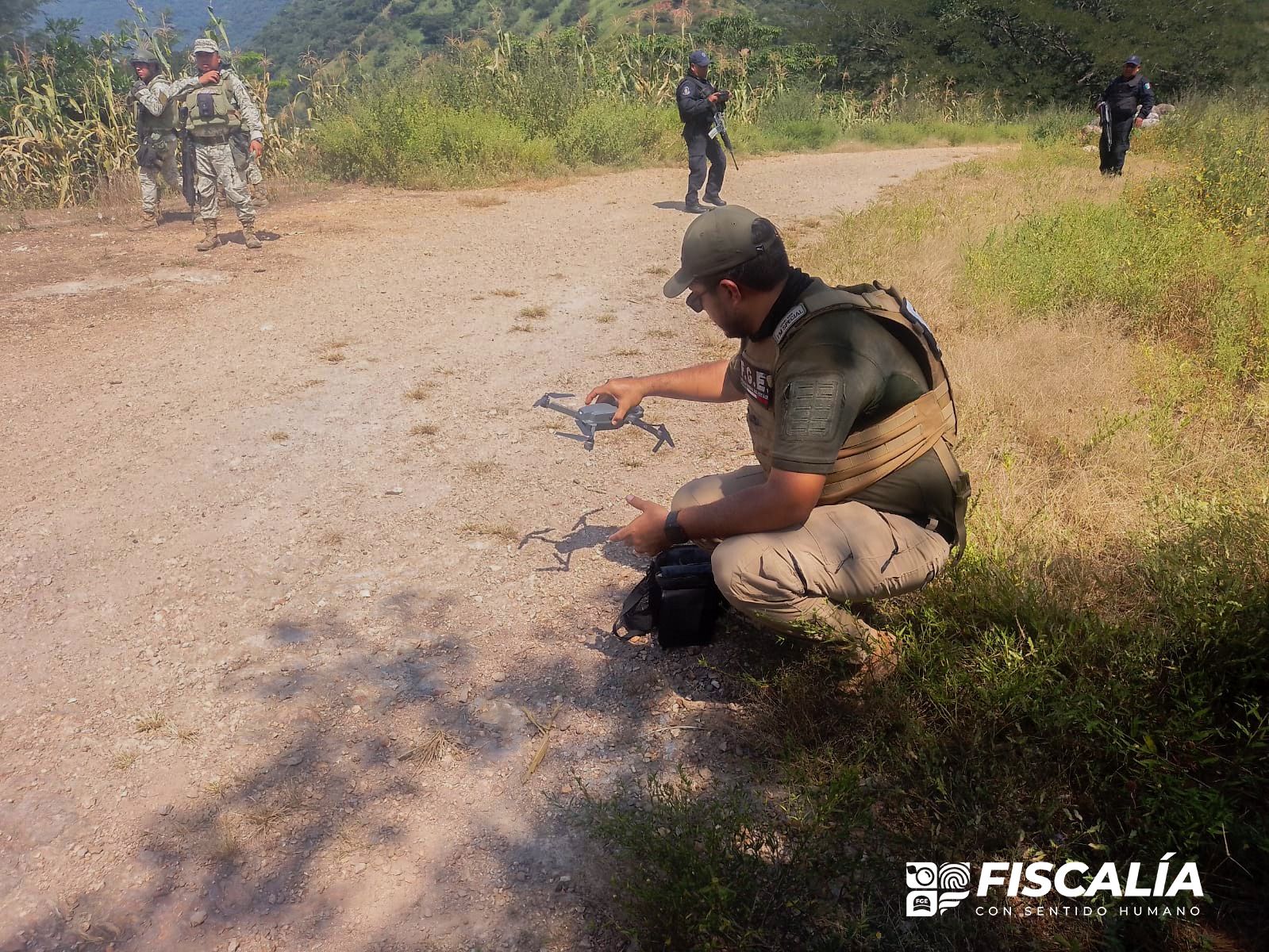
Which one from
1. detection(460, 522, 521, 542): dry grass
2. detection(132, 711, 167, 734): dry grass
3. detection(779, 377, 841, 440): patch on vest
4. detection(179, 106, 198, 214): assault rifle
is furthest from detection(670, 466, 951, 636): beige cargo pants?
detection(179, 106, 198, 214): assault rifle

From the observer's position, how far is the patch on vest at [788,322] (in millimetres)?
2416

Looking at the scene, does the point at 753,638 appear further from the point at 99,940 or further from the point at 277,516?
the point at 277,516

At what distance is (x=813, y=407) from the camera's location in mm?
2287

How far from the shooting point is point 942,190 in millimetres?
11055

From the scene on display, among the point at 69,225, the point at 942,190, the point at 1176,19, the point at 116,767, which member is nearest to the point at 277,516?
the point at 116,767

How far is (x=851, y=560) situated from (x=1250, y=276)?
189 inches

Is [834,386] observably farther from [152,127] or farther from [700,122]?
[152,127]

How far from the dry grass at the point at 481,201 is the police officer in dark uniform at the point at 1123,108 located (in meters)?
7.47

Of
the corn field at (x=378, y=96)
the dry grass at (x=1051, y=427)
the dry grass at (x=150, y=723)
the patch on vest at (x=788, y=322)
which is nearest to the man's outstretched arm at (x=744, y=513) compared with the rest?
the patch on vest at (x=788, y=322)

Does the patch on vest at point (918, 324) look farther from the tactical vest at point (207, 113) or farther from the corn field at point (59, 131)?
the corn field at point (59, 131)

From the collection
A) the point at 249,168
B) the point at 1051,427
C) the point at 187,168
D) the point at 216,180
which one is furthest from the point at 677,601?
the point at 249,168

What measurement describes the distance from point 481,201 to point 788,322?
9.30 meters

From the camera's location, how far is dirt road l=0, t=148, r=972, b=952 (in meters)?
2.19

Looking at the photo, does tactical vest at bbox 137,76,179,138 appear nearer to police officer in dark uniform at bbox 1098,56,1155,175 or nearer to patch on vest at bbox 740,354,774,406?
patch on vest at bbox 740,354,774,406
